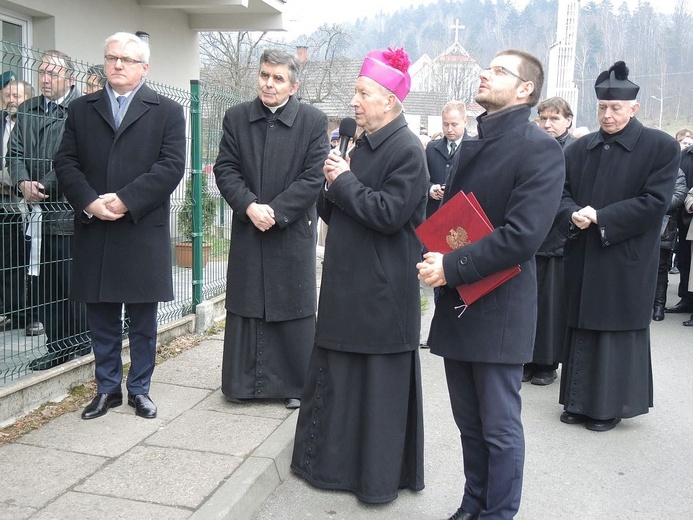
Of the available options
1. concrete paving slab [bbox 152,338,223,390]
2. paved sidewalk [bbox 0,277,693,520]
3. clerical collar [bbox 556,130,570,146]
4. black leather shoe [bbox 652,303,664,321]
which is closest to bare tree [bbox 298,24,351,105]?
black leather shoe [bbox 652,303,664,321]

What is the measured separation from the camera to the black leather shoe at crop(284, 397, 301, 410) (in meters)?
5.43

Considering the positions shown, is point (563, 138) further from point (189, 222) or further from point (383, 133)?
point (189, 222)

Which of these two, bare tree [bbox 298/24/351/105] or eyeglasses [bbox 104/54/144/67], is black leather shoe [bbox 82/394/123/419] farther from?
bare tree [bbox 298/24/351/105]

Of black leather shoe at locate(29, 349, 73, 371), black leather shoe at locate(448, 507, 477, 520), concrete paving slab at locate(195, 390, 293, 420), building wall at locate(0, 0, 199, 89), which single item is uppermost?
building wall at locate(0, 0, 199, 89)

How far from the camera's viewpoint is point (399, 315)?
4086 mm

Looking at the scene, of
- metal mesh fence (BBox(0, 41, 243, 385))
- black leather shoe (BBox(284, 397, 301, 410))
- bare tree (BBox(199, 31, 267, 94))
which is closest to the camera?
metal mesh fence (BBox(0, 41, 243, 385))

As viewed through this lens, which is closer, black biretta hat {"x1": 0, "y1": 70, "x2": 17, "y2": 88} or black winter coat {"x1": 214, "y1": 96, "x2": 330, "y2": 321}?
black biretta hat {"x1": 0, "y1": 70, "x2": 17, "y2": 88}

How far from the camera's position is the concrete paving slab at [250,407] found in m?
5.32

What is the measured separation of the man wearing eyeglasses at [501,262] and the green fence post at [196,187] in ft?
13.7

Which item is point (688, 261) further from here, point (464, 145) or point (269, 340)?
point (464, 145)

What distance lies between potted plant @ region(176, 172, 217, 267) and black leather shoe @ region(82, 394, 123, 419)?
7.56 feet

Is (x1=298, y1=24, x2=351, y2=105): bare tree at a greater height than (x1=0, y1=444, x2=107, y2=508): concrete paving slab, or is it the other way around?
(x1=298, y1=24, x2=351, y2=105): bare tree

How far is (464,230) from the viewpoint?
356 cm

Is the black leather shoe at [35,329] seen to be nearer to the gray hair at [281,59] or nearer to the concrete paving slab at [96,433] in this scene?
the concrete paving slab at [96,433]
